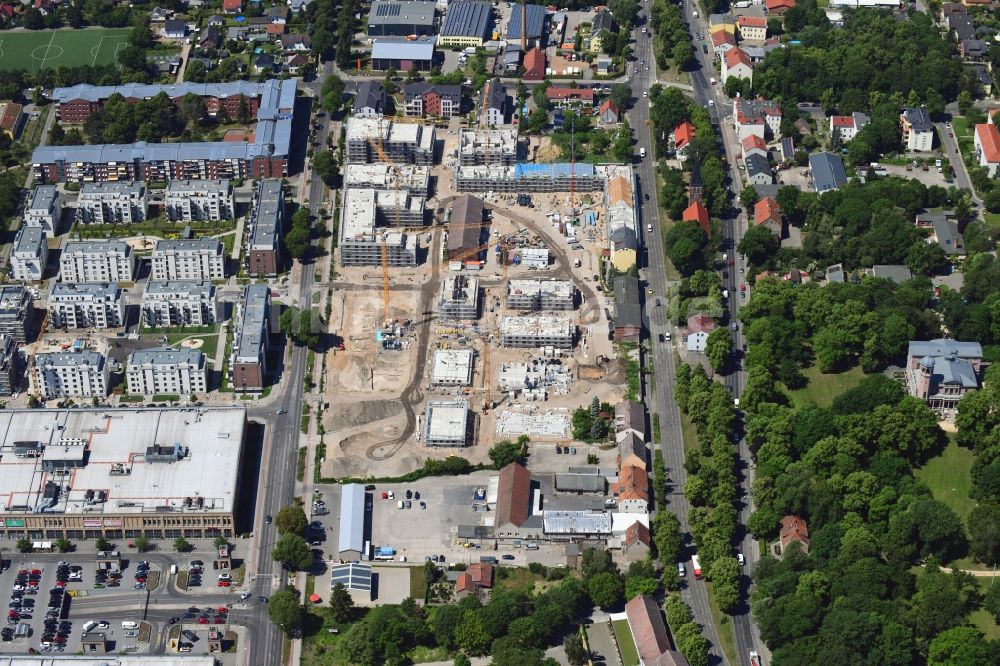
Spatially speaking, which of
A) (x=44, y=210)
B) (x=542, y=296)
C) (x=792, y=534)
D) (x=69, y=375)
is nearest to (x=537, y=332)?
(x=542, y=296)

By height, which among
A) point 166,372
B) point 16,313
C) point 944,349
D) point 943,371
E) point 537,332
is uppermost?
point 944,349

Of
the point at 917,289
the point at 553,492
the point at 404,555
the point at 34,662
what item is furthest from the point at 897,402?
the point at 34,662

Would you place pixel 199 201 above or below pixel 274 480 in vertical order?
above

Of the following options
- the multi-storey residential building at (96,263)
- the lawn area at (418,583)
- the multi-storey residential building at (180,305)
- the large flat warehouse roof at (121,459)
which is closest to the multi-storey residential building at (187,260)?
the multi-storey residential building at (96,263)

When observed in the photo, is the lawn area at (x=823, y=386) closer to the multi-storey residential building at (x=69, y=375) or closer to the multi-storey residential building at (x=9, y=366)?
the multi-storey residential building at (x=69, y=375)

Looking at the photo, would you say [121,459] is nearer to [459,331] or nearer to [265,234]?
[265,234]

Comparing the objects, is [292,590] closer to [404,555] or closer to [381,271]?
[404,555]

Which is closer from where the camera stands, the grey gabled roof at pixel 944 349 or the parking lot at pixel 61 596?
the parking lot at pixel 61 596
